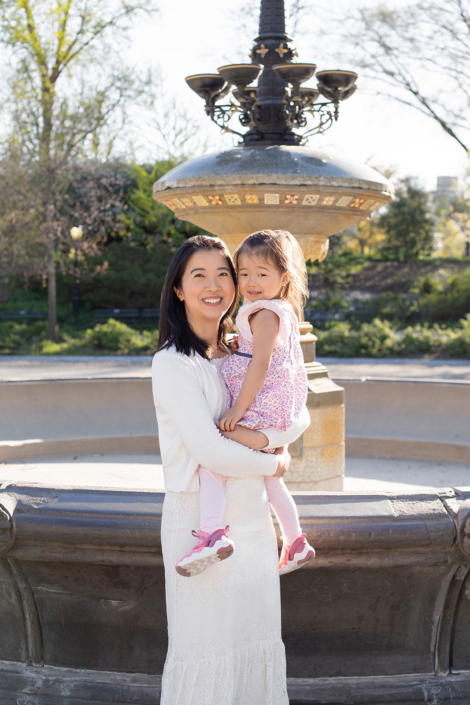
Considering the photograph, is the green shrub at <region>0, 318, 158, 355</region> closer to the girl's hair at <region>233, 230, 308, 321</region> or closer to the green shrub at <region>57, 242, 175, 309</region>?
the green shrub at <region>57, 242, 175, 309</region>

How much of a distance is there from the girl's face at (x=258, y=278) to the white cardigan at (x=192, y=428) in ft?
1.03

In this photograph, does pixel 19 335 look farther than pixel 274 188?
Yes

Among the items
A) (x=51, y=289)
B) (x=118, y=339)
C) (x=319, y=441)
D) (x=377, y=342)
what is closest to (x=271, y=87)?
(x=319, y=441)

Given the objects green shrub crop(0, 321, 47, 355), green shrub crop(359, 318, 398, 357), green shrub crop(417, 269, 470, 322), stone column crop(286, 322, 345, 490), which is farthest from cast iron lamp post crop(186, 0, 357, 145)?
green shrub crop(417, 269, 470, 322)

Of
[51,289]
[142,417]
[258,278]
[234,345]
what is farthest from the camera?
[51,289]

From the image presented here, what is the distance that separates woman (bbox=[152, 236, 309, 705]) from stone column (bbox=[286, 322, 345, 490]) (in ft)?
7.82

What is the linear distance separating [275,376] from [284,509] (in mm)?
467

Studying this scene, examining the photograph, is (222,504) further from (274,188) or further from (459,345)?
(459,345)

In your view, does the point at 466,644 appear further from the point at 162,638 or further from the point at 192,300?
the point at 192,300

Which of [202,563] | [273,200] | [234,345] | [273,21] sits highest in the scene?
[273,21]

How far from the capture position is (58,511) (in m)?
2.54

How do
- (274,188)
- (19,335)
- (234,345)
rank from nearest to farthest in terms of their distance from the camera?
(234,345)
(274,188)
(19,335)

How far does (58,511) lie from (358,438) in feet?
14.4

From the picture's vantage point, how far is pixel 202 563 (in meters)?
2.09
